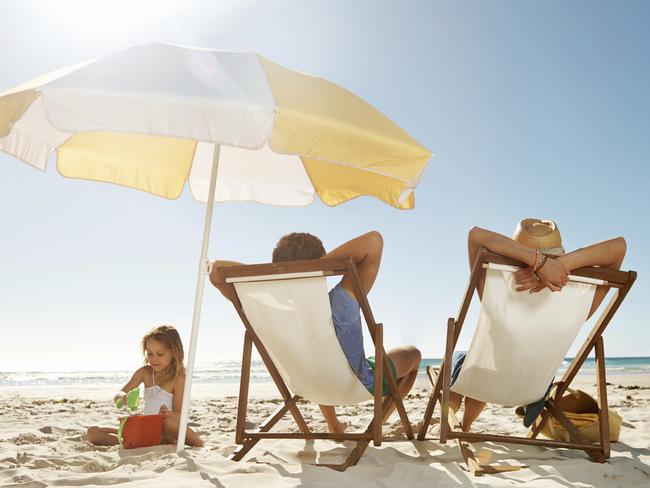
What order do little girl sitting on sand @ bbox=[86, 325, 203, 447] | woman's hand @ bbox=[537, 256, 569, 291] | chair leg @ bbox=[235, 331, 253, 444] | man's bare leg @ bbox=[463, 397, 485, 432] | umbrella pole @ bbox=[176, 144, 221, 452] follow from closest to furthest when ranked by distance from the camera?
woman's hand @ bbox=[537, 256, 569, 291], umbrella pole @ bbox=[176, 144, 221, 452], chair leg @ bbox=[235, 331, 253, 444], man's bare leg @ bbox=[463, 397, 485, 432], little girl sitting on sand @ bbox=[86, 325, 203, 447]

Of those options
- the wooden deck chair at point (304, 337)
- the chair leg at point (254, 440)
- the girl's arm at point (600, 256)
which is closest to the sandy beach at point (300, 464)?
the chair leg at point (254, 440)

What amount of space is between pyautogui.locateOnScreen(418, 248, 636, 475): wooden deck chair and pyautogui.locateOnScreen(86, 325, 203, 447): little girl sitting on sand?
186 centimetres

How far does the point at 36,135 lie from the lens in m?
3.43

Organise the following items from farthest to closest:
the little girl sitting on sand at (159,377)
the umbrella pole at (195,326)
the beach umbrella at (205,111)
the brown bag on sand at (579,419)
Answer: the little girl sitting on sand at (159,377) < the brown bag on sand at (579,419) < the umbrella pole at (195,326) < the beach umbrella at (205,111)

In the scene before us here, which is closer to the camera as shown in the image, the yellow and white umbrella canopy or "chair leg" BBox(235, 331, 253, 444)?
the yellow and white umbrella canopy

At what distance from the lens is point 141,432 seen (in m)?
3.51

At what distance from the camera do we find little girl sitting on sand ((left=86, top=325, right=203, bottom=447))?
12.6ft

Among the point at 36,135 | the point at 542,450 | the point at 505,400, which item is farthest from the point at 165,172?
the point at 542,450

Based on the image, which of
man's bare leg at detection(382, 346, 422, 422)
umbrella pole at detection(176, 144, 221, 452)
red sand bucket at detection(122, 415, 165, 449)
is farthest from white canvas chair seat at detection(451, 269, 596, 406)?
red sand bucket at detection(122, 415, 165, 449)

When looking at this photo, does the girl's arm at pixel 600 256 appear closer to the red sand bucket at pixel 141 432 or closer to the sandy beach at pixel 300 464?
the sandy beach at pixel 300 464

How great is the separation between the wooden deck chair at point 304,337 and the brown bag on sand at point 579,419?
37.6 inches

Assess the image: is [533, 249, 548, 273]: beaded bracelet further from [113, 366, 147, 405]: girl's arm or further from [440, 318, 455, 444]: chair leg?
[113, 366, 147, 405]: girl's arm

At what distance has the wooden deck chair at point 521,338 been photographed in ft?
9.37

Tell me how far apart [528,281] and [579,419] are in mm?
1239
